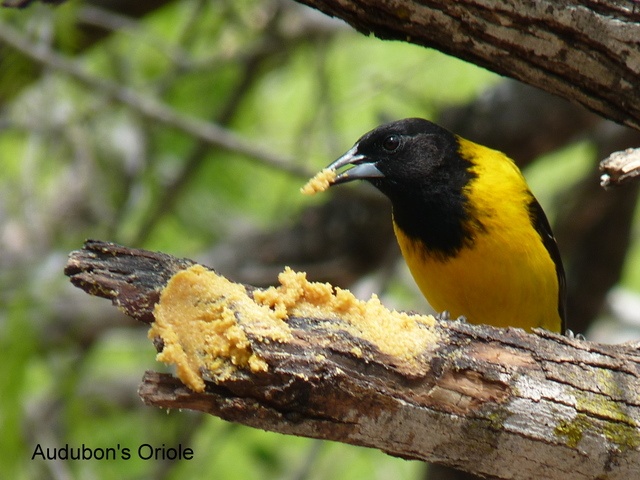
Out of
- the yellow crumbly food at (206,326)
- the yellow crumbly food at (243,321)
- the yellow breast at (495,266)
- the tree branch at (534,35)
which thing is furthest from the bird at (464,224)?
the yellow crumbly food at (206,326)

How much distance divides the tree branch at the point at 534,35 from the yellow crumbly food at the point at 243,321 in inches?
35.9

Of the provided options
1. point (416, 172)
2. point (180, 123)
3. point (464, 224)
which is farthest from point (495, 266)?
point (180, 123)

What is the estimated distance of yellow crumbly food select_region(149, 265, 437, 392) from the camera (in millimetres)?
2176

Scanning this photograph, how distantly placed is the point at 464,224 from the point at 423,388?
173cm

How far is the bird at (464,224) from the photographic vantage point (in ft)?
13.0

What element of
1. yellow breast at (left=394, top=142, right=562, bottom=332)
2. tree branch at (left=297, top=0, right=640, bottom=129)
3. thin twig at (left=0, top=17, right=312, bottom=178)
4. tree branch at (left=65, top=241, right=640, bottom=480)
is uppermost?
Answer: tree branch at (left=297, top=0, right=640, bottom=129)

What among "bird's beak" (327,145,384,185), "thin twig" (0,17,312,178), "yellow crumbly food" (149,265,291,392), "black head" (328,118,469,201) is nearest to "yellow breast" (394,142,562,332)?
"black head" (328,118,469,201)

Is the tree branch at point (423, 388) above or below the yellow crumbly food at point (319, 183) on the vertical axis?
above

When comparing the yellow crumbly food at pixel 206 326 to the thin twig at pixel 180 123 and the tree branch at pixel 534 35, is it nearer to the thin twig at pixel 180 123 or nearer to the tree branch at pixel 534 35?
the tree branch at pixel 534 35

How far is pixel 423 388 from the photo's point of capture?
2.35 meters

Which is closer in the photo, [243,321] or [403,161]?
[243,321]

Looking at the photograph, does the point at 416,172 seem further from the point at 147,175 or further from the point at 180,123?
the point at 147,175

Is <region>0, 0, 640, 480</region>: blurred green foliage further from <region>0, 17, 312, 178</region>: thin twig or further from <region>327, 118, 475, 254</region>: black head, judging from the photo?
<region>327, 118, 475, 254</region>: black head

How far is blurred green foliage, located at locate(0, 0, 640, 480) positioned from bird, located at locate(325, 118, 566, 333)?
0.84 metres
